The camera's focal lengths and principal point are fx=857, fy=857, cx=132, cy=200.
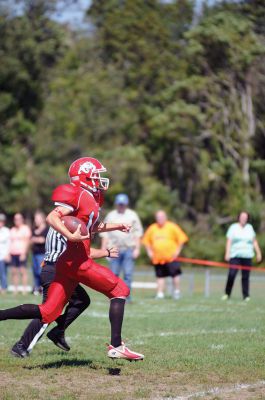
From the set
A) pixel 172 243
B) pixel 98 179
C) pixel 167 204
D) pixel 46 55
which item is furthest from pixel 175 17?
pixel 98 179

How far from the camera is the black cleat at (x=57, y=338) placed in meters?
8.28

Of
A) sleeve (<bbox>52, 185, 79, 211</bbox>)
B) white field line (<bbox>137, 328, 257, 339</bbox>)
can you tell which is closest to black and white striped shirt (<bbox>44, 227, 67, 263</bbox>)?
sleeve (<bbox>52, 185, 79, 211</bbox>)

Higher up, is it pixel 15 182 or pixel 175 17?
pixel 175 17

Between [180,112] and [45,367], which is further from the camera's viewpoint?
[180,112]

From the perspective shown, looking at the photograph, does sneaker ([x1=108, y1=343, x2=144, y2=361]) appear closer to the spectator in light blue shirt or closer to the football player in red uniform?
the football player in red uniform

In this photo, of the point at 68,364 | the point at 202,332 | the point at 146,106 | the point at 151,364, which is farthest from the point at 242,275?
the point at 146,106

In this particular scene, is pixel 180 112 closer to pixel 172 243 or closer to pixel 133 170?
pixel 133 170

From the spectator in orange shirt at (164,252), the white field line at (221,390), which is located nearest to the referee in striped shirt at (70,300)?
the white field line at (221,390)

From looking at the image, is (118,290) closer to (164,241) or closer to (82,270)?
(82,270)

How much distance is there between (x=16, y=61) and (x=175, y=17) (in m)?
10.1

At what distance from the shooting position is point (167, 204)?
42.7m

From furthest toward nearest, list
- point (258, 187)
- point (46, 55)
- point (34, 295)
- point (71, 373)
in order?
point (46, 55)
point (258, 187)
point (34, 295)
point (71, 373)

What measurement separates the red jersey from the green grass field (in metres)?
1.13

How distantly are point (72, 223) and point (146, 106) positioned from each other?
38.9 m
